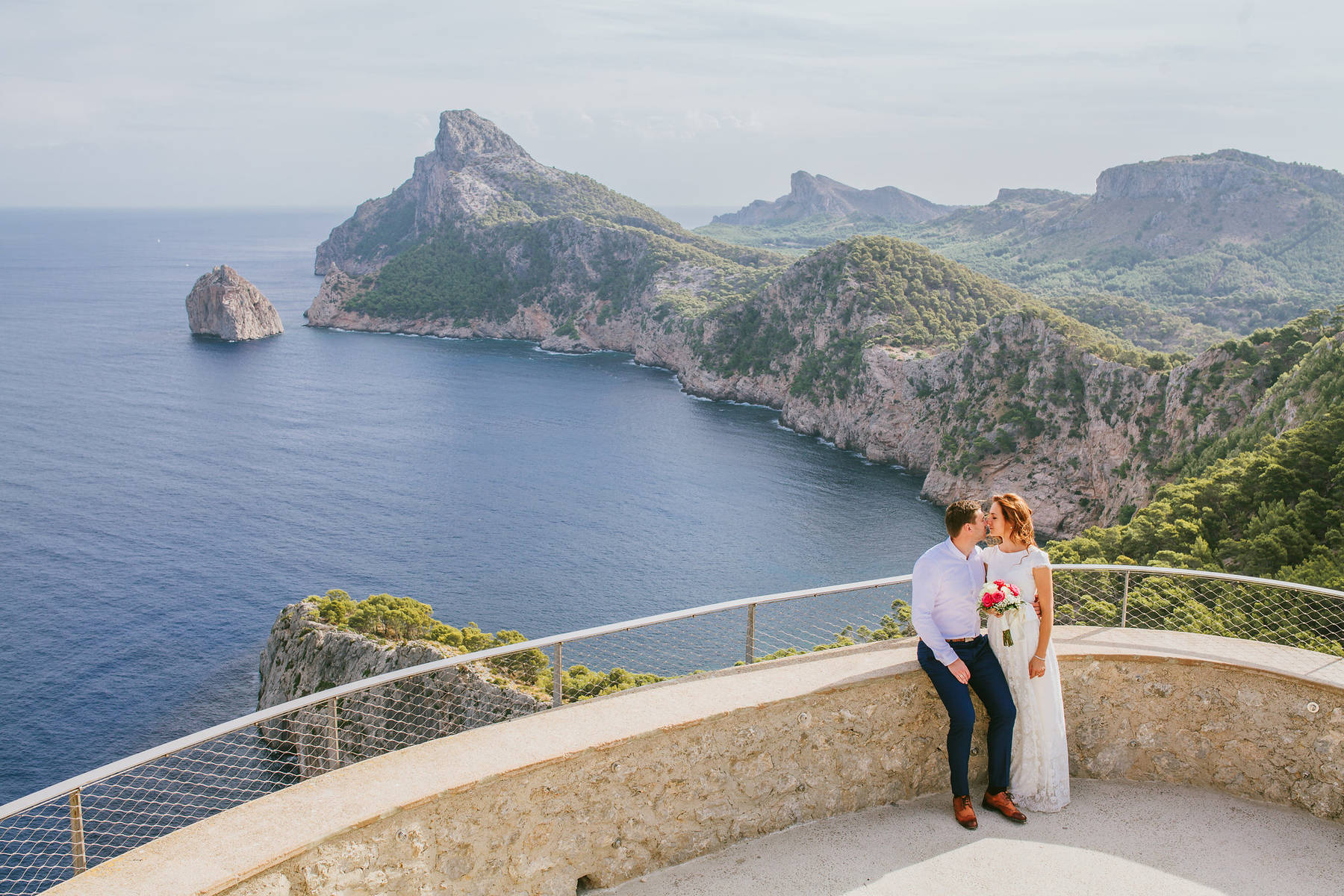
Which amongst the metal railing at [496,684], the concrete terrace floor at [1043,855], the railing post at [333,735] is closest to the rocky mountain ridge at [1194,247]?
the metal railing at [496,684]

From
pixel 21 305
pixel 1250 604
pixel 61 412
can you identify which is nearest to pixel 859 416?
pixel 61 412

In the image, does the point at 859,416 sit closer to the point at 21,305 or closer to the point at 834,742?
the point at 834,742

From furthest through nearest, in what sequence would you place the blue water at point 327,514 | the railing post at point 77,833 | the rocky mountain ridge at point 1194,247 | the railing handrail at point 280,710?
the rocky mountain ridge at point 1194,247 → the blue water at point 327,514 → the railing post at point 77,833 → the railing handrail at point 280,710

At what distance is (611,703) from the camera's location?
19.1 ft

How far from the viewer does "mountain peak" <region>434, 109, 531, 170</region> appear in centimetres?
17612

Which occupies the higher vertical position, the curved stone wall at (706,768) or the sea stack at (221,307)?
the sea stack at (221,307)

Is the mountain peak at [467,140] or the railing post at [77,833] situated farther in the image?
the mountain peak at [467,140]

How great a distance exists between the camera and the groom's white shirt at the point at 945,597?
5.93 m

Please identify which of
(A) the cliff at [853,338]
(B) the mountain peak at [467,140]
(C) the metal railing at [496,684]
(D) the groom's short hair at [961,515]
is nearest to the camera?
(C) the metal railing at [496,684]

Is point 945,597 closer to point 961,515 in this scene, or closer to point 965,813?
point 961,515

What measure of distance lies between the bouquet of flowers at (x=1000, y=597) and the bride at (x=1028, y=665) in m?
0.06

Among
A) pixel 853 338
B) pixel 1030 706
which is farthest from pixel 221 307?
pixel 1030 706

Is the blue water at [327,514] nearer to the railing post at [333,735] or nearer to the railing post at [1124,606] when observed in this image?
the railing post at [333,735]

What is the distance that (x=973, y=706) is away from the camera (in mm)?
6074
